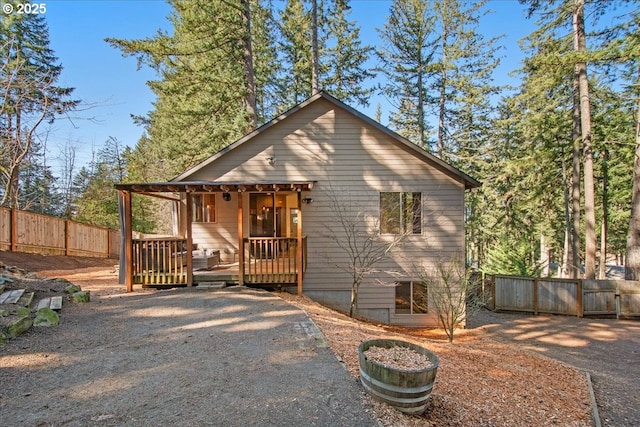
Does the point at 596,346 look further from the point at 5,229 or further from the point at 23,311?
the point at 5,229

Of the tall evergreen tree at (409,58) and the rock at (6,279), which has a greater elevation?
the tall evergreen tree at (409,58)

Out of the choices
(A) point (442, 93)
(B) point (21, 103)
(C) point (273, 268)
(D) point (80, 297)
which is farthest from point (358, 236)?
(A) point (442, 93)

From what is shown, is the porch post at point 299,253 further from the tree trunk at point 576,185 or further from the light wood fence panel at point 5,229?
the tree trunk at point 576,185

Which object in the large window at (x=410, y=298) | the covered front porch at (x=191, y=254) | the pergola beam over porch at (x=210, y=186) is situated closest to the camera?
the pergola beam over porch at (x=210, y=186)

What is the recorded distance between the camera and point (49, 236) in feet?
44.5

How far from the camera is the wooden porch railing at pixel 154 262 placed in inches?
325

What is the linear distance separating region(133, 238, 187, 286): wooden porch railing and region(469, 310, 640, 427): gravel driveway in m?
8.82

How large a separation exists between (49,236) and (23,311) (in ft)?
34.7

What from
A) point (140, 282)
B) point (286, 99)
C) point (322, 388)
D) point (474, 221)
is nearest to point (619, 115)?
point (474, 221)

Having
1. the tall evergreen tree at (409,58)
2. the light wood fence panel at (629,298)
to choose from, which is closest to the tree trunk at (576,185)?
the light wood fence panel at (629,298)

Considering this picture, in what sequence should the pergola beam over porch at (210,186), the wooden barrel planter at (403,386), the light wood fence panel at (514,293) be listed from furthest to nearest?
the light wood fence panel at (514,293)
the pergola beam over porch at (210,186)
the wooden barrel planter at (403,386)

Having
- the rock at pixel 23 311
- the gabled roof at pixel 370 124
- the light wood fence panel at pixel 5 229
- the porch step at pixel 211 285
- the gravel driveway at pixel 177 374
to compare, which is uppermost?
the gabled roof at pixel 370 124

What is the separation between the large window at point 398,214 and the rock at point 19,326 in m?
8.15

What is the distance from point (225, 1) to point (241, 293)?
11313mm
